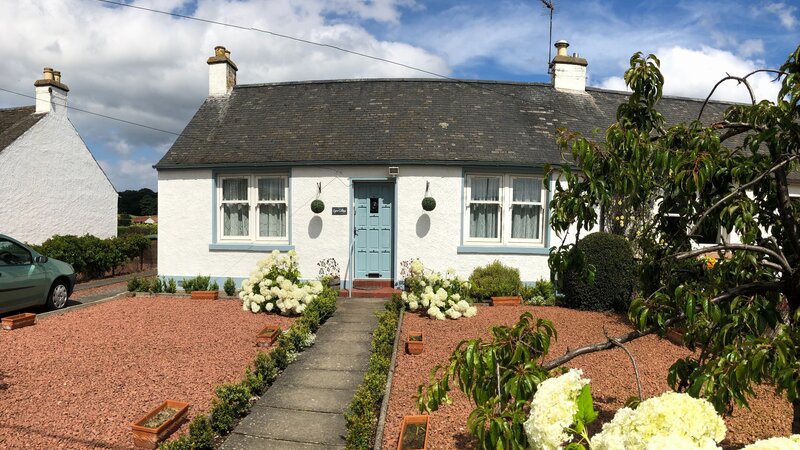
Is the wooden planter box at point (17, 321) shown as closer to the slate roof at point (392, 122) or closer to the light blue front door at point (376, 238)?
the slate roof at point (392, 122)

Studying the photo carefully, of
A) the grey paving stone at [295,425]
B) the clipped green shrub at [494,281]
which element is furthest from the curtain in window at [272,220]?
the grey paving stone at [295,425]

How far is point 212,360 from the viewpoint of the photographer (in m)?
6.40

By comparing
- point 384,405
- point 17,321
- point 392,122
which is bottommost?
point 384,405

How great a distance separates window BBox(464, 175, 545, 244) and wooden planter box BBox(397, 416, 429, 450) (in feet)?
24.0

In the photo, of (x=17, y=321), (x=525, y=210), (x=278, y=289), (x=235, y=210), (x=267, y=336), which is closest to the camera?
(x=267, y=336)

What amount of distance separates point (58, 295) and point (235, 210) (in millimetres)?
4271

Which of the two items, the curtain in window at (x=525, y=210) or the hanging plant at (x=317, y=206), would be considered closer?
the hanging plant at (x=317, y=206)

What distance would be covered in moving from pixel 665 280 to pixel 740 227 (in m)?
0.76

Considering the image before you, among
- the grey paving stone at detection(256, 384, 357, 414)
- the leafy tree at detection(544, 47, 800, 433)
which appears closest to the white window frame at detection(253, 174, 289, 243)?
the grey paving stone at detection(256, 384, 357, 414)

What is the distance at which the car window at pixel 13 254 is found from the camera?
862 centimetres

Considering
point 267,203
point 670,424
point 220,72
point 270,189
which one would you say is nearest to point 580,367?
point 670,424

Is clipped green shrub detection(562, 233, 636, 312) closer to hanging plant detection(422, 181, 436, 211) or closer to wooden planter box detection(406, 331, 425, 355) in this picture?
hanging plant detection(422, 181, 436, 211)

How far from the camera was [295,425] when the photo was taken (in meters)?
4.73

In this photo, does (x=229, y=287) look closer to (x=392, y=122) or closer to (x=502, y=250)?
(x=392, y=122)
